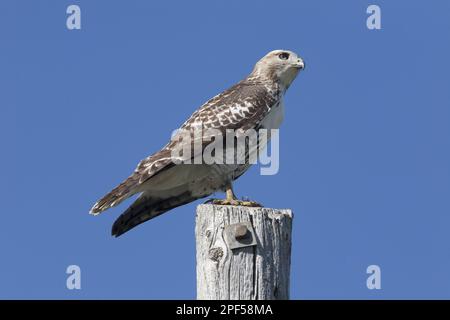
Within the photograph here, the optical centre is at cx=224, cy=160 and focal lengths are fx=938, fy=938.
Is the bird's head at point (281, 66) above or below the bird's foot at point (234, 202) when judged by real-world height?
above

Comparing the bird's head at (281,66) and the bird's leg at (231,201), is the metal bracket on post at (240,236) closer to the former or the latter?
the bird's leg at (231,201)

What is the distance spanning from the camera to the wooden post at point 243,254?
6988mm

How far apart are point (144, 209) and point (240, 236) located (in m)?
2.93

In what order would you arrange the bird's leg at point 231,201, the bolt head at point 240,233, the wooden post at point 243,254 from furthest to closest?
the bird's leg at point 231,201 → the bolt head at point 240,233 → the wooden post at point 243,254

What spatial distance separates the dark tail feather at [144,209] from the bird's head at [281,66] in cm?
205

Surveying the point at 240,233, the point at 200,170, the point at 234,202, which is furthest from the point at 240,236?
the point at 200,170

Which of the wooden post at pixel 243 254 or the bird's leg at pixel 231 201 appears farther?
the bird's leg at pixel 231 201

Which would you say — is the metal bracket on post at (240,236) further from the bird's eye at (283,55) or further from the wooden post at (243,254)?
the bird's eye at (283,55)

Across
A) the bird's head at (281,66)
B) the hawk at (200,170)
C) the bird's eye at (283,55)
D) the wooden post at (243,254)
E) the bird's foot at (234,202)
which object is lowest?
the wooden post at (243,254)

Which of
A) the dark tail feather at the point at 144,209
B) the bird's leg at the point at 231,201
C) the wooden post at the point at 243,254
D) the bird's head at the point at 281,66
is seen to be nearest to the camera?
the wooden post at the point at 243,254

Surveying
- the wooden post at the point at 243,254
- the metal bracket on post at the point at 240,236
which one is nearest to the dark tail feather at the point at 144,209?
the wooden post at the point at 243,254

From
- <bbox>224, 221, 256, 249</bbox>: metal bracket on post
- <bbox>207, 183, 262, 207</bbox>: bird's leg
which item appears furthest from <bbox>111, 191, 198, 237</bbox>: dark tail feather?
<bbox>224, 221, 256, 249</bbox>: metal bracket on post

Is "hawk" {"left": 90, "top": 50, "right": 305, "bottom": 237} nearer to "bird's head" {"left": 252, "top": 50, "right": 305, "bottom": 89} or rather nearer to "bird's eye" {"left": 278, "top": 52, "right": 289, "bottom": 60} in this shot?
"bird's head" {"left": 252, "top": 50, "right": 305, "bottom": 89}
